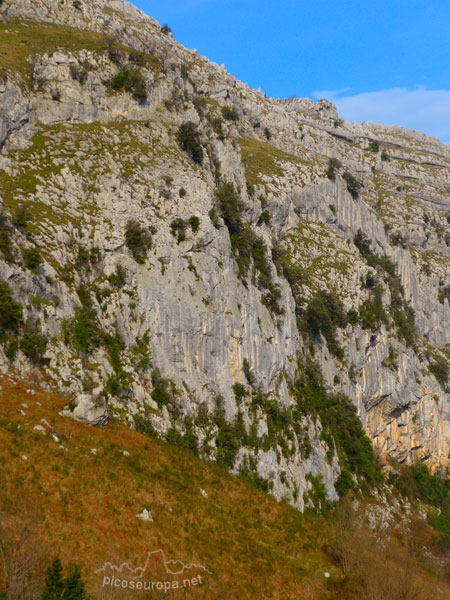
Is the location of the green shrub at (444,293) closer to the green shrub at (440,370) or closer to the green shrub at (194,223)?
the green shrub at (440,370)

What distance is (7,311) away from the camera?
958 inches

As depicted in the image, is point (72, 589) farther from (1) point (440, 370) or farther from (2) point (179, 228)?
(1) point (440, 370)

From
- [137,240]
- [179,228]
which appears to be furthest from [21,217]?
[179,228]

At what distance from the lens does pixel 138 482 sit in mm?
21406

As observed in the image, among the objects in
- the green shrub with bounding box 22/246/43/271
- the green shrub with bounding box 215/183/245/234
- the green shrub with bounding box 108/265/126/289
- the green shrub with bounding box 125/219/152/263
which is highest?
the green shrub with bounding box 215/183/245/234

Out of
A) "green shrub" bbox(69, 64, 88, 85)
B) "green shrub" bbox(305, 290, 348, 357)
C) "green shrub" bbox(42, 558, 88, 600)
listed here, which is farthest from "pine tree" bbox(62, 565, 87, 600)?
"green shrub" bbox(305, 290, 348, 357)

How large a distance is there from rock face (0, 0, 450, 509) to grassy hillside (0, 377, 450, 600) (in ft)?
11.8

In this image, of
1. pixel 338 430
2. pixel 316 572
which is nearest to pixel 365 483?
pixel 338 430

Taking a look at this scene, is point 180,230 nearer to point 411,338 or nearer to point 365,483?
point 365,483

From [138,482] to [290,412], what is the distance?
90.6ft

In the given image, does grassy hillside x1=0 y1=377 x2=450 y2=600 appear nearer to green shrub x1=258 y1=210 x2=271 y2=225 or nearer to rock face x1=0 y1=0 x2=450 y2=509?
rock face x1=0 y1=0 x2=450 y2=509

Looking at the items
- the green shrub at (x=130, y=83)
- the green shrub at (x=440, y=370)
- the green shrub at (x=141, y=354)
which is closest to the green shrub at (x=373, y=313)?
the green shrub at (x=440, y=370)

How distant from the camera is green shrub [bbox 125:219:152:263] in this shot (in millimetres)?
36656

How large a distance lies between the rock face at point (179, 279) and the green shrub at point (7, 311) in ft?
0.58
